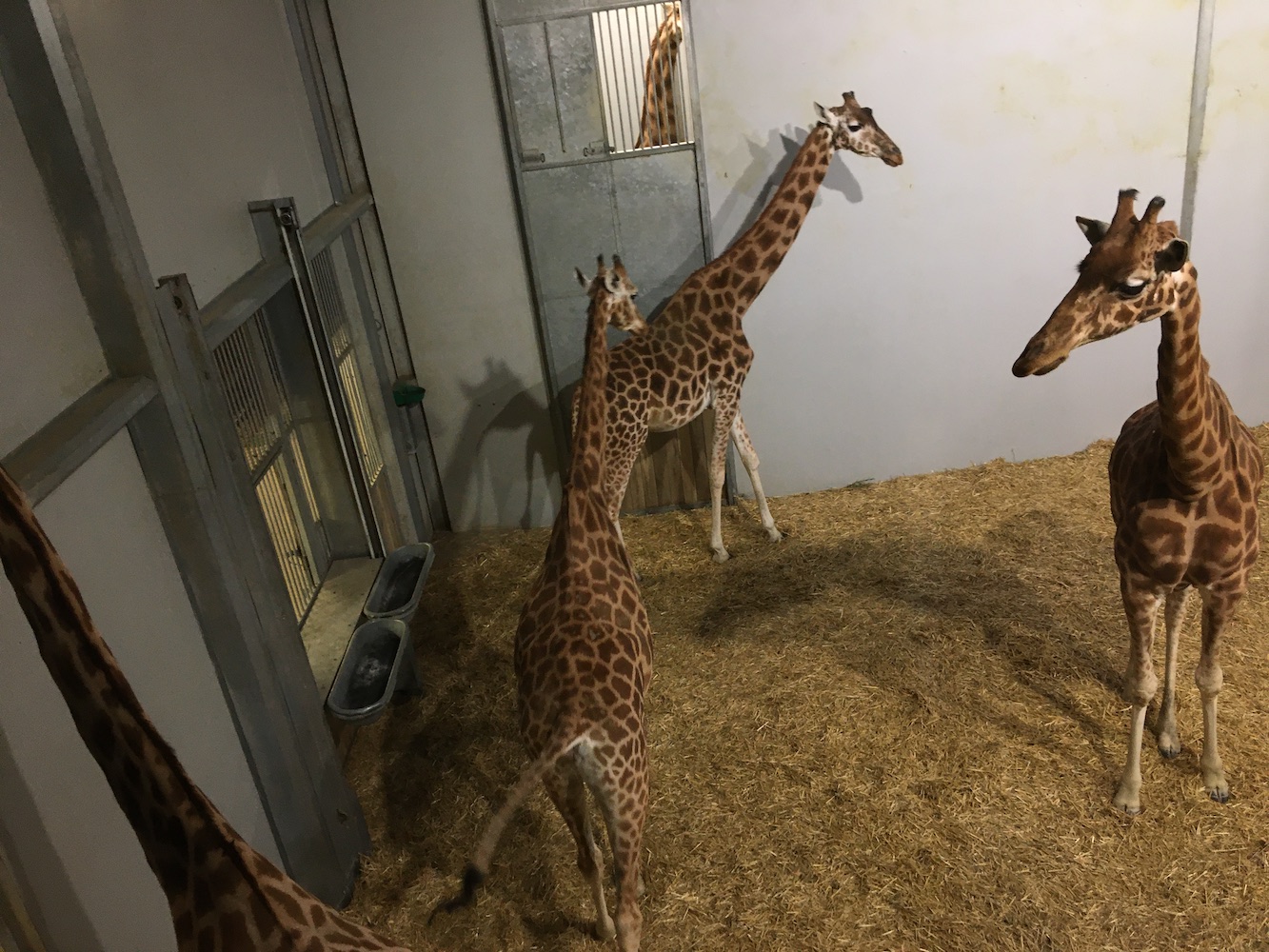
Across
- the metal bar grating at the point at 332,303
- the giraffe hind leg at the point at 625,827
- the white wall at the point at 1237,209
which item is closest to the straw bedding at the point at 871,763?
the giraffe hind leg at the point at 625,827

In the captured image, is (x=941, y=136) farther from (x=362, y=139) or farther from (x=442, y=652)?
(x=442, y=652)

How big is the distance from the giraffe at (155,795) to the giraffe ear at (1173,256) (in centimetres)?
261

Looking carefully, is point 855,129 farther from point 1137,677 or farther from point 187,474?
point 187,474

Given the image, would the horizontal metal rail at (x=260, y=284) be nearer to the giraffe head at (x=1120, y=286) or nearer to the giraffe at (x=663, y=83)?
the giraffe at (x=663, y=83)

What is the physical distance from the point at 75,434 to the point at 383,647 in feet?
5.58

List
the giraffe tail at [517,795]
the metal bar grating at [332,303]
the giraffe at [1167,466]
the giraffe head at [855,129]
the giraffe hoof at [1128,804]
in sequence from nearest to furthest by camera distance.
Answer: the giraffe tail at [517,795]
the giraffe at [1167,466]
the giraffe hoof at [1128,804]
the metal bar grating at [332,303]
the giraffe head at [855,129]

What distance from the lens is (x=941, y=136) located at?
15.2 ft

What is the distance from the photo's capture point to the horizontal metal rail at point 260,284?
2916 mm

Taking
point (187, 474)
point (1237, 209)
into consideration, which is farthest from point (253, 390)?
point (1237, 209)

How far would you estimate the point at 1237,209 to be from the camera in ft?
16.0

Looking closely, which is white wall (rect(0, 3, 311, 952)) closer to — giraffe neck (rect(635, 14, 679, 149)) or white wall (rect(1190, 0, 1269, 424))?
giraffe neck (rect(635, 14, 679, 149))

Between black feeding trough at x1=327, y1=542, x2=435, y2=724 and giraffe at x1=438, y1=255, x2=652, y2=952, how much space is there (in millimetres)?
755

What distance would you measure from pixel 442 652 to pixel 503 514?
1.19m

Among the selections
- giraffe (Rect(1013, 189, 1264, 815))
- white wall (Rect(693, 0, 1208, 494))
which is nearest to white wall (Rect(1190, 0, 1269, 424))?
white wall (Rect(693, 0, 1208, 494))
